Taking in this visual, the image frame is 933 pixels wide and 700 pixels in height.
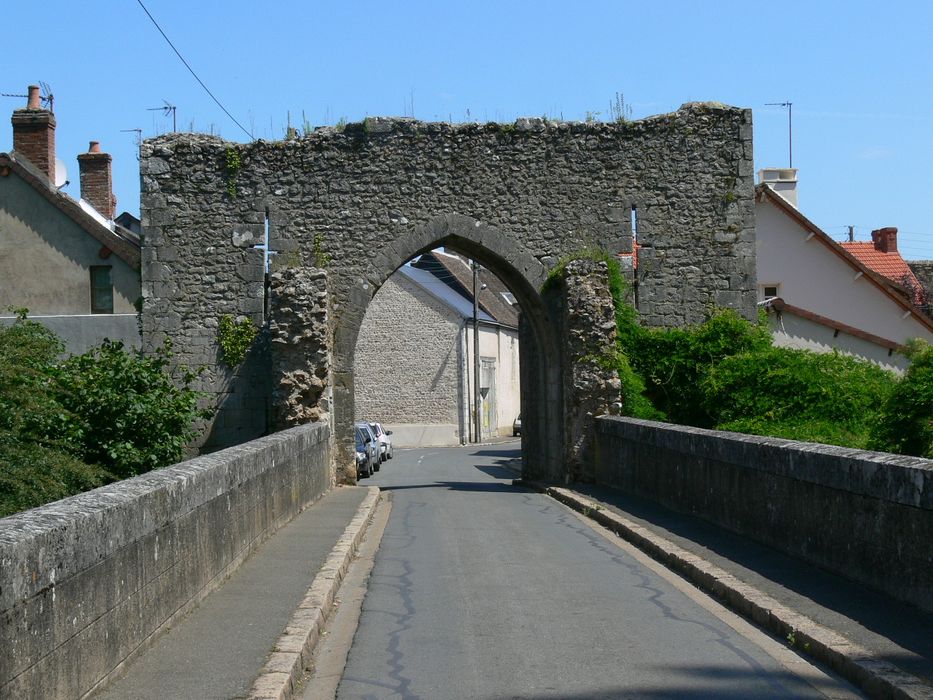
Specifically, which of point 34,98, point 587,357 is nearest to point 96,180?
point 34,98

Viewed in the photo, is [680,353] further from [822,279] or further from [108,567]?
[822,279]

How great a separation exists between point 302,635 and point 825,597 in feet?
10.7

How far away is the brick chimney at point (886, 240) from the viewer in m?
44.6

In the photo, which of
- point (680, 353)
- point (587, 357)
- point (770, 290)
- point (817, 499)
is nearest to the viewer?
point (817, 499)

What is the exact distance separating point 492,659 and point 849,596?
92.9 inches

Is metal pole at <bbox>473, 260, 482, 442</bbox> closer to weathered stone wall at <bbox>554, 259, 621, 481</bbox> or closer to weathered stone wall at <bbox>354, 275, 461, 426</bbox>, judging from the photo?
weathered stone wall at <bbox>354, 275, 461, 426</bbox>

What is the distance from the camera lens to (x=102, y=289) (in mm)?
30375

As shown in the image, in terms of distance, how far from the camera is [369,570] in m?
10.2

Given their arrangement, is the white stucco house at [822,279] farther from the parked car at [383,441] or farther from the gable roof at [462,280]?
the gable roof at [462,280]

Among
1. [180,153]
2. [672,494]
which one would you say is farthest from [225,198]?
[672,494]

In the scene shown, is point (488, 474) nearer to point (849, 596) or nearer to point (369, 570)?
point (369, 570)

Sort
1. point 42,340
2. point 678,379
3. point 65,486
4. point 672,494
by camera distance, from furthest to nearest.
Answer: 1. point 678,379
2. point 42,340
3. point 65,486
4. point 672,494

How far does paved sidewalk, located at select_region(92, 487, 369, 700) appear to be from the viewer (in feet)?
17.7

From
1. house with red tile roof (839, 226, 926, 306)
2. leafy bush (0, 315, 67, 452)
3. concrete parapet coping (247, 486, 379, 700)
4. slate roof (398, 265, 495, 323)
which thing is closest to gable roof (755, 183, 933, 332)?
house with red tile roof (839, 226, 926, 306)
